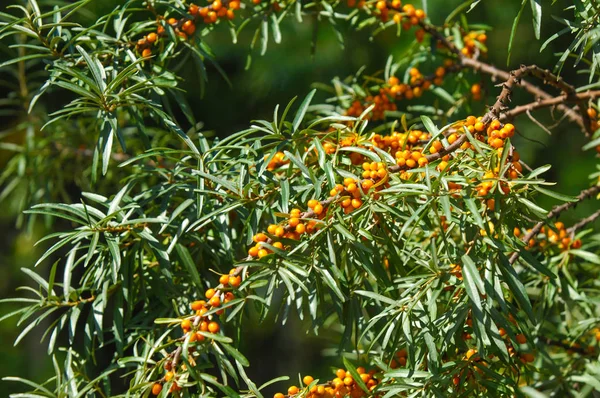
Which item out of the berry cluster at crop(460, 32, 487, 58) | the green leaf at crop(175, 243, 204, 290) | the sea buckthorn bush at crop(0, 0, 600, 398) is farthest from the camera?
the berry cluster at crop(460, 32, 487, 58)

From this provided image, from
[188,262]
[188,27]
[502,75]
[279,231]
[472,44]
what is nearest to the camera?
[279,231]

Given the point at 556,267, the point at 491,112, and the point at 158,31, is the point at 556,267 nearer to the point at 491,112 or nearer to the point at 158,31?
the point at 491,112

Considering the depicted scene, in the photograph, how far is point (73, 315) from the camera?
770mm

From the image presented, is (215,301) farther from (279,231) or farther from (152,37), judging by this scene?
(152,37)

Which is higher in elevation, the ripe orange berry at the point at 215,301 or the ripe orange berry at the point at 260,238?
the ripe orange berry at the point at 260,238

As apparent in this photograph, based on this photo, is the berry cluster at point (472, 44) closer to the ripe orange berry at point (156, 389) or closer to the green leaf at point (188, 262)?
the green leaf at point (188, 262)

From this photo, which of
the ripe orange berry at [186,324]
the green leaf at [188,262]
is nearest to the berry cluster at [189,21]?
the green leaf at [188,262]

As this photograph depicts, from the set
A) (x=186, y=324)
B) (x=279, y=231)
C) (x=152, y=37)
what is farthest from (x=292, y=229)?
(x=152, y=37)

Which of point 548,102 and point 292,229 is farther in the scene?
point 548,102

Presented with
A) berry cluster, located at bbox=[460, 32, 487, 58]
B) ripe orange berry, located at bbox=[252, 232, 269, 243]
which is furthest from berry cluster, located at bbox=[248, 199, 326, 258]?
berry cluster, located at bbox=[460, 32, 487, 58]

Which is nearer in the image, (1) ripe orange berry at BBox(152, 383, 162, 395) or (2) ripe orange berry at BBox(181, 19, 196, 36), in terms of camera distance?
(1) ripe orange berry at BBox(152, 383, 162, 395)

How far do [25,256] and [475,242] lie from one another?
9.36ft

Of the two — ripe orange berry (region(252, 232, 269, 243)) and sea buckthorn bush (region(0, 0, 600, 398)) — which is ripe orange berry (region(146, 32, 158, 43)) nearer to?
sea buckthorn bush (region(0, 0, 600, 398))

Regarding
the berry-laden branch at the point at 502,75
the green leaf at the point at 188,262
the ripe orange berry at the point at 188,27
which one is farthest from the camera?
the berry-laden branch at the point at 502,75
